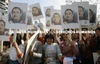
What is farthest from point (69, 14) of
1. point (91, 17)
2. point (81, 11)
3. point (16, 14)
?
point (16, 14)

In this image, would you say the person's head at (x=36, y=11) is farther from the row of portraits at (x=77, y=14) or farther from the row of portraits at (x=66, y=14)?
the row of portraits at (x=77, y=14)

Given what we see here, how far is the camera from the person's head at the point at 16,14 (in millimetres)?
7746

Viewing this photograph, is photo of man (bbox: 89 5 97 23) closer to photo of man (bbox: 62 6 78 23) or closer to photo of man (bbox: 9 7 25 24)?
photo of man (bbox: 62 6 78 23)

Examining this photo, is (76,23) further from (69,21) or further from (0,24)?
(0,24)

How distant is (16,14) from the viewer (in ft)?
25.5

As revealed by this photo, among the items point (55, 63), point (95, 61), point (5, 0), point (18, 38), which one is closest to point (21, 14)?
point (18, 38)

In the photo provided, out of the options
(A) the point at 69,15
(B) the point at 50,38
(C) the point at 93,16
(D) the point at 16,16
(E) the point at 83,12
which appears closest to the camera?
(B) the point at 50,38

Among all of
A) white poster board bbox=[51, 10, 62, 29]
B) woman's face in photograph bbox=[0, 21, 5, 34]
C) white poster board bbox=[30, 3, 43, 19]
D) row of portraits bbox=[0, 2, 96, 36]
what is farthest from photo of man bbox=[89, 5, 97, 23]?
woman's face in photograph bbox=[0, 21, 5, 34]

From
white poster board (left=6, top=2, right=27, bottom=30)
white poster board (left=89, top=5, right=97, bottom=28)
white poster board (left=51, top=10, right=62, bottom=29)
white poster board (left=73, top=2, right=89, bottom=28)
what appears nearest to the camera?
white poster board (left=6, top=2, right=27, bottom=30)

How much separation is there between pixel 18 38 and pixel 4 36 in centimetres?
48

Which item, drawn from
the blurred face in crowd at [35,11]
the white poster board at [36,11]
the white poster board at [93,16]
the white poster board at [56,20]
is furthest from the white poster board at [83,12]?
the blurred face in crowd at [35,11]

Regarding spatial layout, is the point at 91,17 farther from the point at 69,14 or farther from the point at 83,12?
the point at 69,14

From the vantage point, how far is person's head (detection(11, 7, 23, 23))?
305 inches

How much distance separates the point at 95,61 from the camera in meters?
6.73
